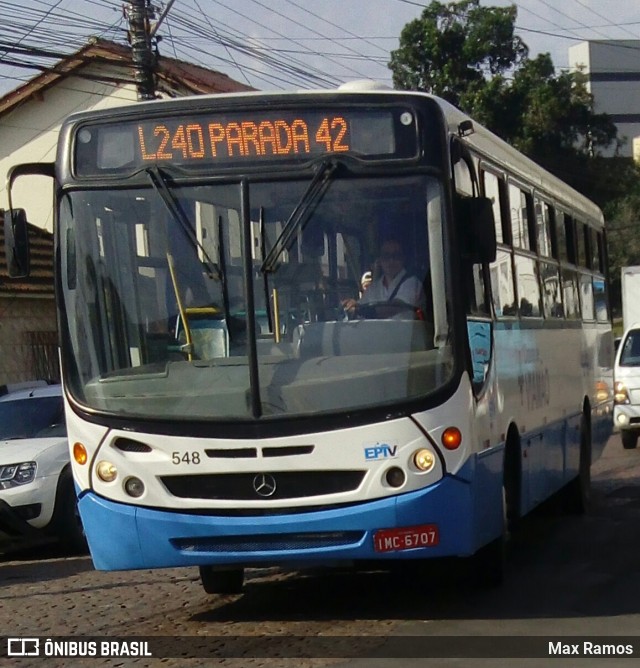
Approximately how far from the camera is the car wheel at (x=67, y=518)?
12.4 metres

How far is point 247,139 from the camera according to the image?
26.7 feet

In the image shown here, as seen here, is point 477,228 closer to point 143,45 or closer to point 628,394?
point 628,394

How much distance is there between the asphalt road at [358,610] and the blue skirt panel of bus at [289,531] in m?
0.46

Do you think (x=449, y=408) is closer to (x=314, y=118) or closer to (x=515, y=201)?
(x=314, y=118)

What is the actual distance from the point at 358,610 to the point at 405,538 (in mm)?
1112

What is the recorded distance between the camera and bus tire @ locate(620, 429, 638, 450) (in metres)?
21.5

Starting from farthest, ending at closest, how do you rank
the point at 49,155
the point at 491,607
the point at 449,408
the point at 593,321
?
the point at 49,155 < the point at 593,321 < the point at 491,607 < the point at 449,408

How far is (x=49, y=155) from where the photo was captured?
120 feet

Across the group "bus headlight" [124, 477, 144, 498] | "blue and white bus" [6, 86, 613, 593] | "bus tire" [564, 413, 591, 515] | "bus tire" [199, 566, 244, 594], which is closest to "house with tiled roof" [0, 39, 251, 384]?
"bus tire" [564, 413, 591, 515]

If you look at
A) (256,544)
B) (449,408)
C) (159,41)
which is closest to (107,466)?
(256,544)

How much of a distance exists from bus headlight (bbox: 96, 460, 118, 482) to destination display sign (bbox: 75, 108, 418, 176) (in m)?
1.76

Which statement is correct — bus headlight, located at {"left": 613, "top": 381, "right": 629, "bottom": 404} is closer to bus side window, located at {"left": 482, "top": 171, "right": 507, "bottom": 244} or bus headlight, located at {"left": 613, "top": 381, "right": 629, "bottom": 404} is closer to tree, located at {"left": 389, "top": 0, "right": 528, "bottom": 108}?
bus side window, located at {"left": 482, "top": 171, "right": 507, "bottom": 244}

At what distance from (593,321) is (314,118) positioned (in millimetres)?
7435

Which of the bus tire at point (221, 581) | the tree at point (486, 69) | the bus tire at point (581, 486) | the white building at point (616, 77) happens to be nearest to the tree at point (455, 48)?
the tree at point (486, 69)
